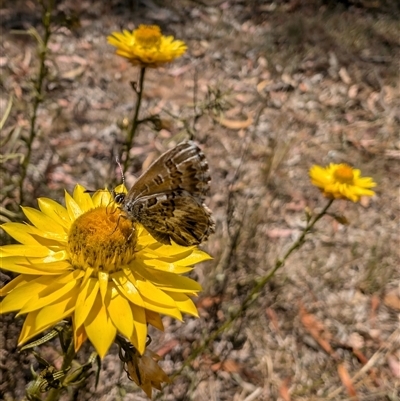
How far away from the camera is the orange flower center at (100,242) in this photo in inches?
56.2

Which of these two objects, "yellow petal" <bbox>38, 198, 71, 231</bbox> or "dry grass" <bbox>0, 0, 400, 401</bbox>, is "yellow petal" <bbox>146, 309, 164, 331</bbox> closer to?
"yellow petal" <bbox>38, 198, 71, 231</bbox>

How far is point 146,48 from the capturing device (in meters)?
2.60

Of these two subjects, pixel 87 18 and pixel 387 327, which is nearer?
pixel 387 327

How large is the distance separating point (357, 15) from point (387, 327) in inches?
153

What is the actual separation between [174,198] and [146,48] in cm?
131

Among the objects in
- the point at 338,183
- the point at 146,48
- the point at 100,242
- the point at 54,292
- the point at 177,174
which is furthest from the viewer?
the point at 146,48

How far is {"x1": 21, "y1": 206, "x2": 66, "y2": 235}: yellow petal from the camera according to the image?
4.90 ft

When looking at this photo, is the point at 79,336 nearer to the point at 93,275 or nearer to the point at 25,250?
the point at 93,275

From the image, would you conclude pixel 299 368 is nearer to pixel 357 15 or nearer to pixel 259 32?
pixel 259 32

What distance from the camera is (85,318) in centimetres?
125

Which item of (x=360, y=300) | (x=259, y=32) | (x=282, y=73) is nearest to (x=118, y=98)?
(x=282, y=73)

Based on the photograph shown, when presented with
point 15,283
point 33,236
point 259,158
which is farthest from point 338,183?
point 15,283

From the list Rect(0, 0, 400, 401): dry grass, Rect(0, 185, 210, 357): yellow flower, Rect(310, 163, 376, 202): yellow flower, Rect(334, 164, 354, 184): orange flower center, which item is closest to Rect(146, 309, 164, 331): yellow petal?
Rect(0, 185, 210, 357): yellow flower

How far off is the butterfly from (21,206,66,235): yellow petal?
19 centimetres
